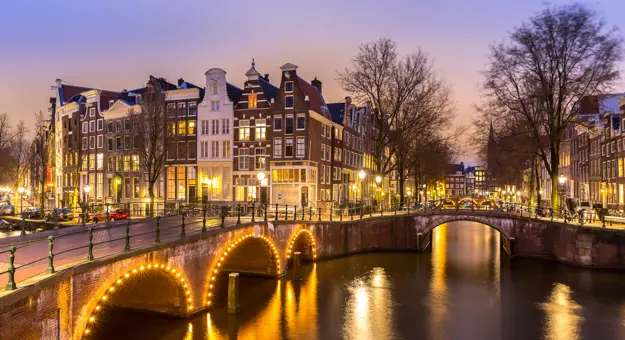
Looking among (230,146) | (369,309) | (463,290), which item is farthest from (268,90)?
(369,309)

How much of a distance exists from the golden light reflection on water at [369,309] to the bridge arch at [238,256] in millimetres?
→ 4763

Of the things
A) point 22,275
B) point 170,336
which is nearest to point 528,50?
point 170,336

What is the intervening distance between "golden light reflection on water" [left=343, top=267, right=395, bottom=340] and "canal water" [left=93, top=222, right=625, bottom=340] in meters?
0.04

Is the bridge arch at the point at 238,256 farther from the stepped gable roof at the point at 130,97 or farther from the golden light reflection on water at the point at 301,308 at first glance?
the stepped gable roof at the point at 130,97

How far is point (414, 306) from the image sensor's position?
76.0 feet

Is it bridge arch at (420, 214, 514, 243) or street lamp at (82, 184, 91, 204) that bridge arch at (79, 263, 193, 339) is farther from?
street lamp at (82, 184, 91, 204)

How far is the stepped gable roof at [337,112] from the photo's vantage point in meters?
54.0

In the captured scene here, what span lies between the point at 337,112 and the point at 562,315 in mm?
37707

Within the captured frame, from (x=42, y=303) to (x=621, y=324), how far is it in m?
Result: 21.9

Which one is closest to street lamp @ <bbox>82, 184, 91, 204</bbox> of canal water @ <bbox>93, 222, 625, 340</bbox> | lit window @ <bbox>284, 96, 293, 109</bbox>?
lit window @ <bbox>284, 96, 293, 109</bbox>

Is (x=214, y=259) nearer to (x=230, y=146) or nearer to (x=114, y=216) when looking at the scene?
(x=114, y=216)

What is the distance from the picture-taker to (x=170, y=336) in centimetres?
1814

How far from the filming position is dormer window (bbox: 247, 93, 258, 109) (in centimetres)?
4669

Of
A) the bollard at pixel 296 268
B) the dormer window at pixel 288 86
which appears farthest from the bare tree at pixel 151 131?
the bollard at pixel 296 268
